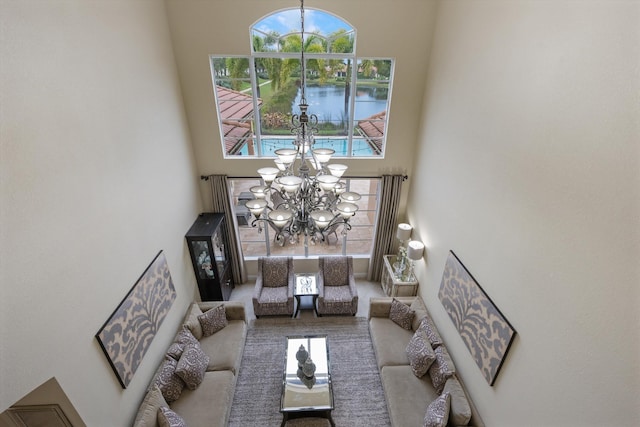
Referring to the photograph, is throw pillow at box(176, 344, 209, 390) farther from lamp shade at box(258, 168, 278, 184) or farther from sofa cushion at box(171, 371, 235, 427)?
lamp shade at box(258, 168, 278, 184)

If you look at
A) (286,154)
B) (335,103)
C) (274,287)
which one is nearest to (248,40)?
(335,103)

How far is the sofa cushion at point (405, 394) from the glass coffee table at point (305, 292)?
6.04 ft

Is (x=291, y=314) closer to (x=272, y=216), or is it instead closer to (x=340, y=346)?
(x=340, y=346)

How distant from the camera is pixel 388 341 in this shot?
4.89 meters

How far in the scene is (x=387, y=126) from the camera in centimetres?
570

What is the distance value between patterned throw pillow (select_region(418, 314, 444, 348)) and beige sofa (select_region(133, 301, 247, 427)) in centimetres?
282

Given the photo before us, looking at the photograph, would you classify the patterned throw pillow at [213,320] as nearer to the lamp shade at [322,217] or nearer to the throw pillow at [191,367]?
the throw pillow at [191,367]

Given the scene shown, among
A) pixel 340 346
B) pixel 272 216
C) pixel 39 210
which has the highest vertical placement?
pixel 39 210

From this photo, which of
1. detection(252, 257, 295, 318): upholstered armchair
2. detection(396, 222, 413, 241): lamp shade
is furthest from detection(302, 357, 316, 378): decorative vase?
detection(396, 222, 413, 241): lamp shade

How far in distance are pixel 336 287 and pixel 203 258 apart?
254 centimetres

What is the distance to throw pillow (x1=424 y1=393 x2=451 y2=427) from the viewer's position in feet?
11.4

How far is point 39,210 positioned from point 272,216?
1.78 metres

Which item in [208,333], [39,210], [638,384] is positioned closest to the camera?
[638,384]

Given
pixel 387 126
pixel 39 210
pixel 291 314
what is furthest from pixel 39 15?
pixel 291 314
